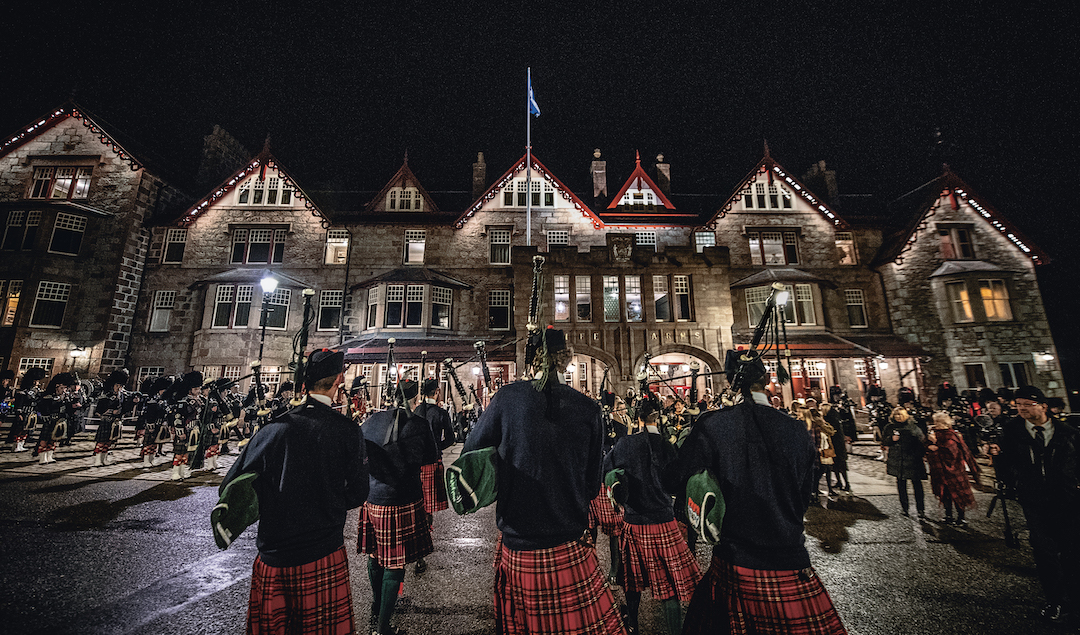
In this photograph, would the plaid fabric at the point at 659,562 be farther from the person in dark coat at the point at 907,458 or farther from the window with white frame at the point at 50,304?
the window with white frame at the point at 50,304

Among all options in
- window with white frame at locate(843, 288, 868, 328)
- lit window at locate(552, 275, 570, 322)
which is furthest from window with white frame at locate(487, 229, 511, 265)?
window with white frame at locate(843, 288, 868, 328)

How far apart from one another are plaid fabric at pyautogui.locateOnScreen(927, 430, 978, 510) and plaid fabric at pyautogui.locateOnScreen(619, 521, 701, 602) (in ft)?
22.5

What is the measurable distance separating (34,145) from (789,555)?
36.3 meters

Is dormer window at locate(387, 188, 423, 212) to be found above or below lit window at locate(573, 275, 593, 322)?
above

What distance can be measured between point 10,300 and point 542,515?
30.7m

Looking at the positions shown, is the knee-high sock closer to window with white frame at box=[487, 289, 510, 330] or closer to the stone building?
window with white frame at box=[487, 289, 510, 330]

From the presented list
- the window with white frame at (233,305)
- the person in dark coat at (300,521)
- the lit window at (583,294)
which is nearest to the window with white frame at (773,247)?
the lit window at (583,294)

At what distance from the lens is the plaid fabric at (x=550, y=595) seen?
2740mm

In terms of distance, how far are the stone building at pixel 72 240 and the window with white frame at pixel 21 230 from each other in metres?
0.05

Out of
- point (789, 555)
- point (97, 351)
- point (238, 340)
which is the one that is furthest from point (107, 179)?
point (789, 555)

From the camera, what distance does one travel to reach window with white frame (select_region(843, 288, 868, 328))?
23.3m

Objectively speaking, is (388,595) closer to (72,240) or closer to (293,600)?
(293,600)

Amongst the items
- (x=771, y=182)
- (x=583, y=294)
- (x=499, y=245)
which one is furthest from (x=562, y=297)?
(x=771, y=182)

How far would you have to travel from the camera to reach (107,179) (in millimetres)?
22812
